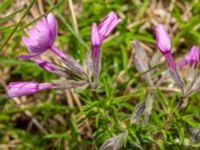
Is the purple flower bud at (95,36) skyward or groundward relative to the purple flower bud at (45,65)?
skyward

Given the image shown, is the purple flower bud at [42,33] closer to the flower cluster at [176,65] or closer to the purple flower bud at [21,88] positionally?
the purple flower bud at [21,88]

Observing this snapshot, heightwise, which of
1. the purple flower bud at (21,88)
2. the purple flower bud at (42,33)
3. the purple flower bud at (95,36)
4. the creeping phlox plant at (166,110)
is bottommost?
the creeping phlox plant at (166,110)

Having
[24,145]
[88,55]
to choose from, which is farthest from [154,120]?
[24,145]

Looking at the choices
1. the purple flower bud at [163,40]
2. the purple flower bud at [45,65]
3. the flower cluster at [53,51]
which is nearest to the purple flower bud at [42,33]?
the flower cluster at [53,51]

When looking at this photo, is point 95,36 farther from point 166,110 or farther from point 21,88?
point 166,110

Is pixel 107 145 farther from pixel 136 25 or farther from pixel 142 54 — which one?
pixel 136 25

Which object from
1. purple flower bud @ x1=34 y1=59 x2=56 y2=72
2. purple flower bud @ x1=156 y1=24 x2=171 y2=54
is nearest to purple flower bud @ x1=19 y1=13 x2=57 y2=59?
purple flower bud @ x1=34 y1=59 x2=56 y2=72

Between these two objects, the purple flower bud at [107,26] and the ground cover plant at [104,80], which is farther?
the ground cover plant at [104,80]
